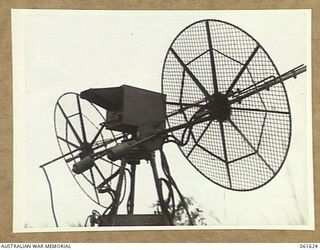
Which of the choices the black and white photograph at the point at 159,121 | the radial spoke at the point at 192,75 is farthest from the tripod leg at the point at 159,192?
the radial spoke at the point at 192,75

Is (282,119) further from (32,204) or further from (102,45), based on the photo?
(32,204)

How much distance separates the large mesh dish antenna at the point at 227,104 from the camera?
2.97ft

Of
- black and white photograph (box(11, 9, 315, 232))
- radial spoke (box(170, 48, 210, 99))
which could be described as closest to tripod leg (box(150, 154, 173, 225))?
black and white photograph (box(11, 9, 315, 232))

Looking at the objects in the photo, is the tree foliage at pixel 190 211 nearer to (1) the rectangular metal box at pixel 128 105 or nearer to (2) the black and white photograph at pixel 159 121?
(2) the black and white photograph at pixel 159 121

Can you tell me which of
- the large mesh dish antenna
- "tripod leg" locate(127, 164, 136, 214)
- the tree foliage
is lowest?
the tree foliage

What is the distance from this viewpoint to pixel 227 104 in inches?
35.6

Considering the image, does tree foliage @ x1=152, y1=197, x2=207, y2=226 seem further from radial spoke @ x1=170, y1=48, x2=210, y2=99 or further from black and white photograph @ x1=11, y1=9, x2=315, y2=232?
radial spoke @ x1=170, y1=48, x2=210, y2=99

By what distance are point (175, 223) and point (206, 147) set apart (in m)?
0.14

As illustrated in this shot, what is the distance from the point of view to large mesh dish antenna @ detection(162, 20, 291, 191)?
90 cm

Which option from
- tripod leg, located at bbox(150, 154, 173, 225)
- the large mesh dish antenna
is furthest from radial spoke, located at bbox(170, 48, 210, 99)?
tripod leg, located at bbox(150, 154, 173, 225)

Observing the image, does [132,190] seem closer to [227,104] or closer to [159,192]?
[159,192]

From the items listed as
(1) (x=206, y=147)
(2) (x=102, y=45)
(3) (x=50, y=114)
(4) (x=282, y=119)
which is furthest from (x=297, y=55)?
(3) (x=50, y=114)

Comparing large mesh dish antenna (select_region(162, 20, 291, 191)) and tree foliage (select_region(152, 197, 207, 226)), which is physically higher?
large mesh dish antenna (select_region(162, 20, 291, 191))

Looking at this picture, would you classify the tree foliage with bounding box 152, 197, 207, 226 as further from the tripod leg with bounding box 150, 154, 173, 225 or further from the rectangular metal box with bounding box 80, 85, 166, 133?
the rectangular metal box with bounding box 80, 85, 166, 133
